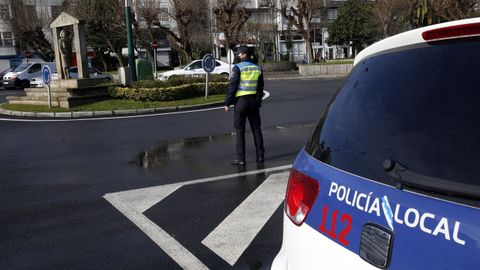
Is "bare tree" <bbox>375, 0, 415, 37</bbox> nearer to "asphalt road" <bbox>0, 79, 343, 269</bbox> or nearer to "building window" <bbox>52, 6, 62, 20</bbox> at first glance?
"asphalt road" <bbox>0, 79, 343, 269</bbox>

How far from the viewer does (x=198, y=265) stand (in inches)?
144

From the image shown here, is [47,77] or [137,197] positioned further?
[47,77]

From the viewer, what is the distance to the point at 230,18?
37469 mm

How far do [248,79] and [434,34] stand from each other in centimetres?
526

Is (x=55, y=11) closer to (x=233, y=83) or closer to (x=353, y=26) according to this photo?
(x=353, y=26)

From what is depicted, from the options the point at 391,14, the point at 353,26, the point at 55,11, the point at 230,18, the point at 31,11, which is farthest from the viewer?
the point at 353,26

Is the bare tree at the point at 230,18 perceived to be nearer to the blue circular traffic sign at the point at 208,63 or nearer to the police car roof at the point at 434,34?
the blue circular traffic sign at the point at 208,63

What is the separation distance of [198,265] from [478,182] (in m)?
2.65

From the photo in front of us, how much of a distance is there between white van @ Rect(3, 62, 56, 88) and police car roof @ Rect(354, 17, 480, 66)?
29.9m

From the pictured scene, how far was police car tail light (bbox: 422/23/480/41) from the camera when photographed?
150 centimetres

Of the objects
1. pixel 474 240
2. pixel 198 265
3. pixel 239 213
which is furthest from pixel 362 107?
pixel 239 213

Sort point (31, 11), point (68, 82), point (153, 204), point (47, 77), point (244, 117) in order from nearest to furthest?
point (153, 204) → point (244, 117) → point (47, 77) → point (68, 82) → point (31, 11)

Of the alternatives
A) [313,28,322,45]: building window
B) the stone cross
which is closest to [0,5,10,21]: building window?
the stone cross

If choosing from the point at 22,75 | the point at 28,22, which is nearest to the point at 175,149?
the point at 22,75
